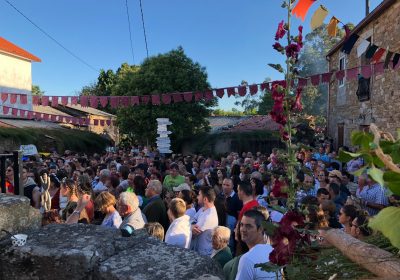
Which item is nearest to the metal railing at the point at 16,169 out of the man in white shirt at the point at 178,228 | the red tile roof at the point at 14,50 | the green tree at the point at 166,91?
the man in white shirt at the point at 178,228

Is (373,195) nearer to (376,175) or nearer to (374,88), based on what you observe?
(376,175)

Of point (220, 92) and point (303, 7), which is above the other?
point (220, 92)

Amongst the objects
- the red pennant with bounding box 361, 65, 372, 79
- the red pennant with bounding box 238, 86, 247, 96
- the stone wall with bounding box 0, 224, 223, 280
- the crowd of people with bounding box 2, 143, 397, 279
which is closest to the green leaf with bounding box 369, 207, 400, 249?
the stone wall with bounding box 0, 224, 223, 280

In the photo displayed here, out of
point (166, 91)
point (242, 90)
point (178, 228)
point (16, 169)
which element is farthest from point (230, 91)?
point (166, 91)

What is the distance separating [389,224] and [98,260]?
1479mm

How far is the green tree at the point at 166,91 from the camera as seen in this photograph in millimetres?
21219

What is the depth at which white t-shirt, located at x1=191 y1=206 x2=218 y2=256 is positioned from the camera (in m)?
4.39

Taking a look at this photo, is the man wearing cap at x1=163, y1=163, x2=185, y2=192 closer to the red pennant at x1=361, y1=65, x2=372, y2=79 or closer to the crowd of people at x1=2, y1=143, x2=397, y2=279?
the crowd of people at x1=2, y1=143, x2=397, y2=279

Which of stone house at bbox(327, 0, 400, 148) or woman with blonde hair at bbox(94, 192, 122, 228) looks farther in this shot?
stone house at bbox(327, 0, 400, 148)

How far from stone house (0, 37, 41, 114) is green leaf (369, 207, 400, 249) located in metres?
27.7

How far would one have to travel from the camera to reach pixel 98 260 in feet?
Result: 6.09

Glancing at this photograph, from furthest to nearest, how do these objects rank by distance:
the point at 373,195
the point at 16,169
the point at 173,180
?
the point at 173,180, the point at 373,195, the point at 16,169

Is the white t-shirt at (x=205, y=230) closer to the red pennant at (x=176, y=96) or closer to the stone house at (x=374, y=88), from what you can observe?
the stone house at (x=374, y=88)

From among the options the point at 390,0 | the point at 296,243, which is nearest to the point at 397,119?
the point at 390,0
